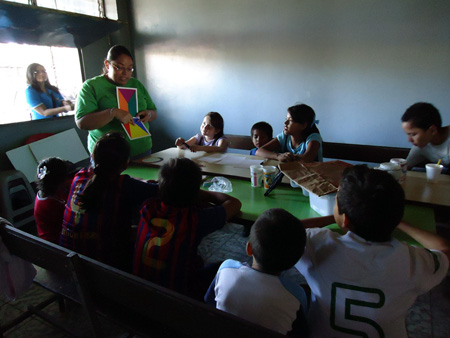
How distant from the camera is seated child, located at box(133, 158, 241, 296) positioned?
1163mm

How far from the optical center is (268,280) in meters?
0.89

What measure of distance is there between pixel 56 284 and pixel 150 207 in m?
0.60

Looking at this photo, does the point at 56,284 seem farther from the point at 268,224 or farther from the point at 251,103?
the point at 251,103

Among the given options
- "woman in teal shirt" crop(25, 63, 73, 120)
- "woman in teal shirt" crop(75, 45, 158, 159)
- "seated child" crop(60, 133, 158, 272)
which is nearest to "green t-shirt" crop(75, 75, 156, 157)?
"woman in teal shirt" crop(75, 45, 158, 159)

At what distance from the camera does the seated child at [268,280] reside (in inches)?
34.3

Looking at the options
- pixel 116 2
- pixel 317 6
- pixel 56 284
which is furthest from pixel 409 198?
pixel 116 2

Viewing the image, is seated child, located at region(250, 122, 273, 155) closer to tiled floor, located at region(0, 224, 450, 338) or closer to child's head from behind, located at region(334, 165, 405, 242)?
tiled floor, located at region(0, 224, 450, 338)

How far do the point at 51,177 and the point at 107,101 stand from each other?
871mm

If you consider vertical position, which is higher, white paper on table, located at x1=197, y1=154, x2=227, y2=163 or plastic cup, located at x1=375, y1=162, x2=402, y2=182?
plastic cup, located at x1=375, y1=162, x2=402, y2=182

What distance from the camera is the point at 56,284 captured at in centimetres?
138

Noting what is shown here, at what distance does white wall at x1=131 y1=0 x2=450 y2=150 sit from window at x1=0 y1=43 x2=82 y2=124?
1066 millimetres

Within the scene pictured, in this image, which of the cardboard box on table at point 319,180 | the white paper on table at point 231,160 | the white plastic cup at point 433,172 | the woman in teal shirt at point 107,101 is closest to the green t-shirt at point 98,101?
the woman in teal shirt at point 107,101

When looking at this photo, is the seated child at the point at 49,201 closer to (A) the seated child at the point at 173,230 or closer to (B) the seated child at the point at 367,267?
(A) the seated child at the point at 173,230

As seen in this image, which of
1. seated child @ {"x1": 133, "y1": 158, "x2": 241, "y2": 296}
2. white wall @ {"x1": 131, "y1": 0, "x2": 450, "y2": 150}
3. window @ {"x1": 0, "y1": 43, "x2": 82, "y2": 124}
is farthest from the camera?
window @ {"x1": 0, "y1": 43, "x2": 82, "y2": 124}
